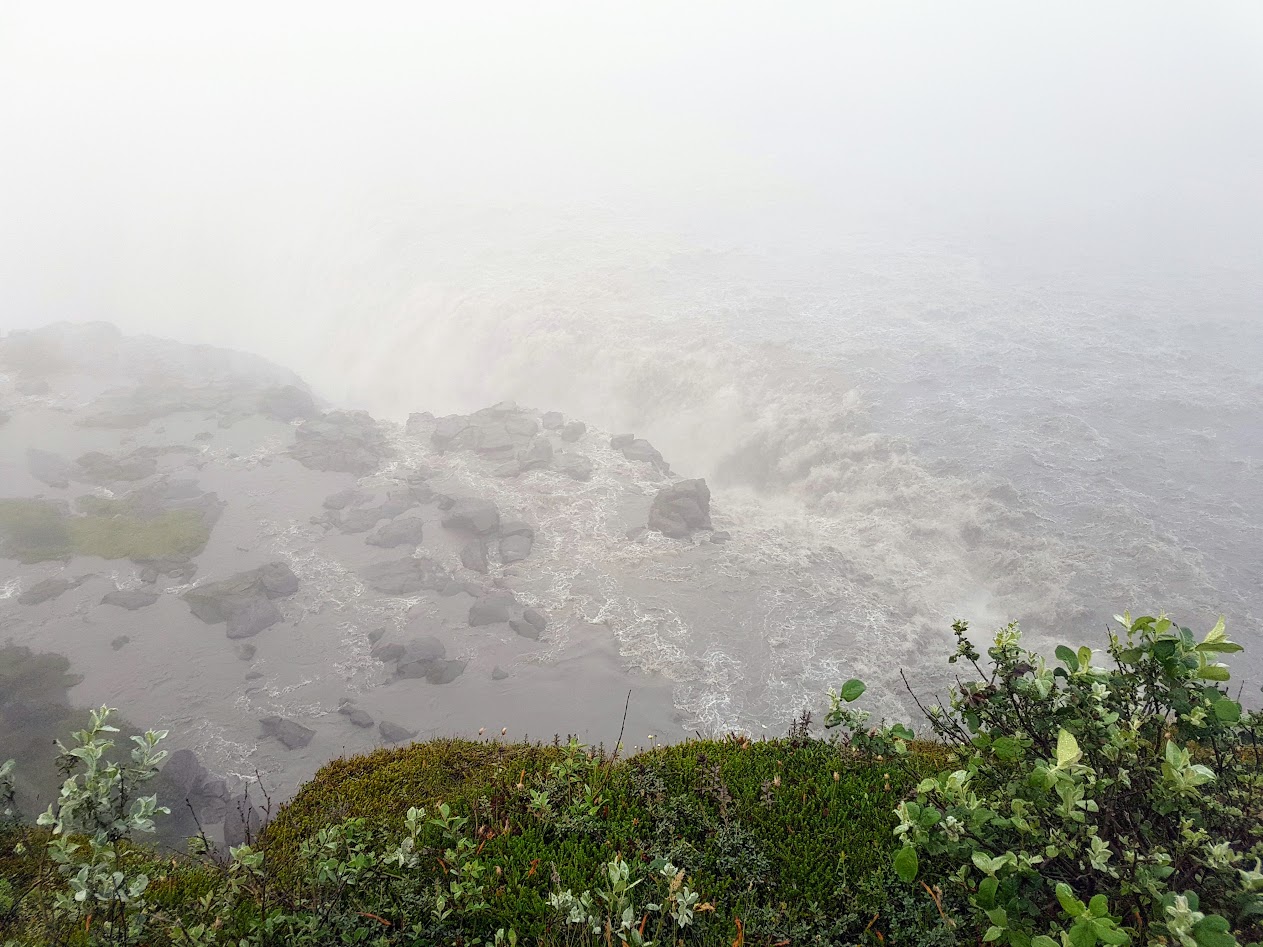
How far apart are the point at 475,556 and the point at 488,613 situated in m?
3.79

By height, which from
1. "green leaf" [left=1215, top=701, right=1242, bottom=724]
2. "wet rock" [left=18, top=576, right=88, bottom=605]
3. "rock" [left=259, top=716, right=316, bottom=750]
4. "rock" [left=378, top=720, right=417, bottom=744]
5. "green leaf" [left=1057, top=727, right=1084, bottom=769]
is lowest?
"wet rock" [left=18, top=576, right=88, bottom=605]

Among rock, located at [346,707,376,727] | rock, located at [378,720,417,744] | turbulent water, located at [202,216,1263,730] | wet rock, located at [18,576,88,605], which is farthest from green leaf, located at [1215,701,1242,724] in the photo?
wet rock, located at [18,576,88,605]

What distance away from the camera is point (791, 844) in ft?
17.1

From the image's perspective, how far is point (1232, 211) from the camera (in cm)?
7031

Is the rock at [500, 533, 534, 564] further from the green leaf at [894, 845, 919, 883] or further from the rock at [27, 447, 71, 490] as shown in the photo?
the green leaf at [894, 845, 919, 883]

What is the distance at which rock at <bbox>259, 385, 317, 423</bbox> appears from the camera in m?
41.5

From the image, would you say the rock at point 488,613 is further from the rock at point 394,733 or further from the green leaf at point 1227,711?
the green leaf at point 1227,711

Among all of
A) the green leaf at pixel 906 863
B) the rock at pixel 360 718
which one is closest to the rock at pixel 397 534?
the rock at pixel 360 718

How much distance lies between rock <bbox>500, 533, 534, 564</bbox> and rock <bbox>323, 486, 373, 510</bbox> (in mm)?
8473

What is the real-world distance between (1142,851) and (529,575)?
85.0 feet

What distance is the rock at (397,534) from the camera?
3000cm

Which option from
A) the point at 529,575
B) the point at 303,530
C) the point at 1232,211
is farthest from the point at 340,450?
the point at 1232,211

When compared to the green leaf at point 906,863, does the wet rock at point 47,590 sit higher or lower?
lower

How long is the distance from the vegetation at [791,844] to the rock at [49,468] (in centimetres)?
3684
